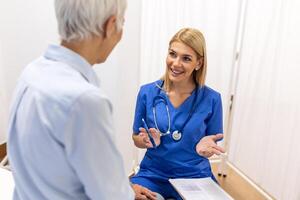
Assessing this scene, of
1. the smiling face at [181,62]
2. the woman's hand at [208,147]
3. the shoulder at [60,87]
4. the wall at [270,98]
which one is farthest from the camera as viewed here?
the wall at [270,98]

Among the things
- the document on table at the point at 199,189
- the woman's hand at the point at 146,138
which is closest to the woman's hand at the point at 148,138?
the woman's hand at the point at 146,138

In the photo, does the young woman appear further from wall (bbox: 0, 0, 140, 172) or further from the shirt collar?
the shirt collar

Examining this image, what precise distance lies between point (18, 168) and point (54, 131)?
0.52 ft

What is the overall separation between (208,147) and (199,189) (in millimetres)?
199

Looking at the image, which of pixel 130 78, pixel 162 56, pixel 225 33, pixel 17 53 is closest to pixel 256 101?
pixel 225 33

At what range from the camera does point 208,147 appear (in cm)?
147

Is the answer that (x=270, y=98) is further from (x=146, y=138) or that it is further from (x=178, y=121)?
(x=146, y=138)

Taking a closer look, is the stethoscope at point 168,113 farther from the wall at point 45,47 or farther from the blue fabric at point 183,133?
the wall at point 45,47

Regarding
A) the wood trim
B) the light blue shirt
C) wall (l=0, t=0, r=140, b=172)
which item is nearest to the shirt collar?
the light blue shirt

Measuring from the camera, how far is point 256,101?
2.27 m

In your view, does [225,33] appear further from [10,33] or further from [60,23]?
[60,23]

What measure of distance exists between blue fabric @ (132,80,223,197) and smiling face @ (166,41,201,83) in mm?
104

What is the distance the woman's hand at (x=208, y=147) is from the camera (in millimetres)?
1458

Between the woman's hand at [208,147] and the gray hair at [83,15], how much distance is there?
95 centimetres
